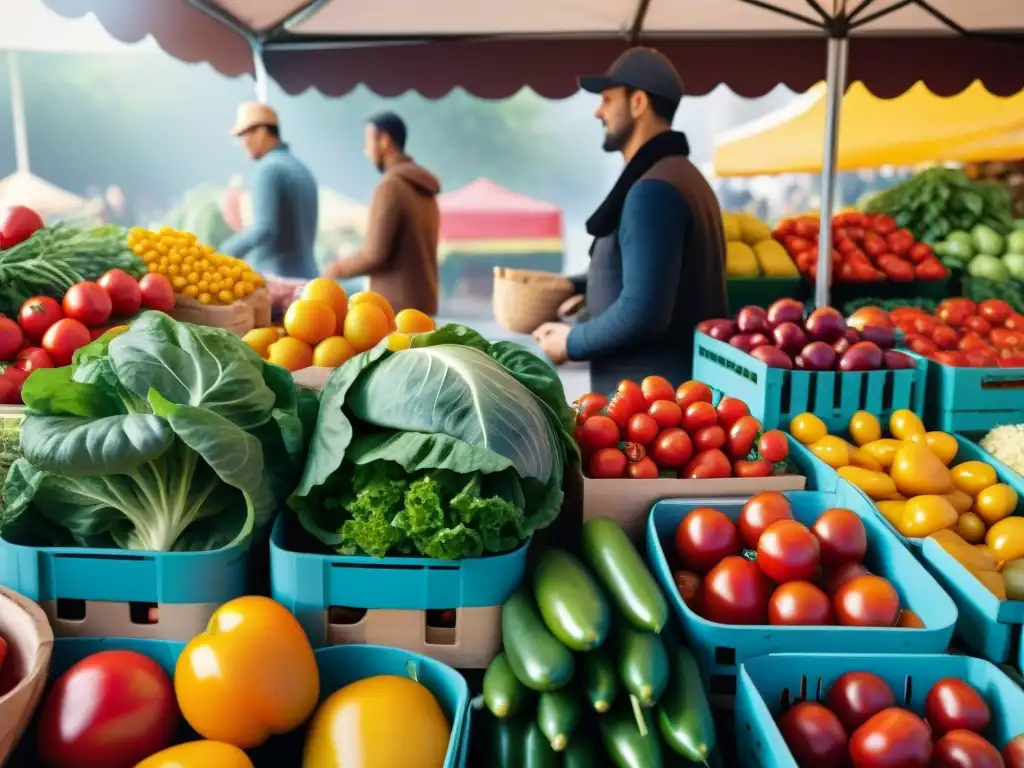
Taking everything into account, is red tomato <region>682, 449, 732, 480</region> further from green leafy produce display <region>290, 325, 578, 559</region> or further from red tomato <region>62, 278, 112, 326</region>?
red tomato <region>62, 278, 112, 326</region>

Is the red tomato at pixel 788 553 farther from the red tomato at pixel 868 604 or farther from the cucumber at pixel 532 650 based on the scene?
the cucumber at pixel 532 650

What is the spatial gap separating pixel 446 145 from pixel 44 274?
19.4 metres

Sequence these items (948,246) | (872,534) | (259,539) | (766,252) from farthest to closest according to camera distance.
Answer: (948,246) → (766,252) → (872,534) → (259,539)

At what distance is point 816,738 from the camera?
1.31 m

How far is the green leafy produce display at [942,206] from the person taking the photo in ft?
19.7

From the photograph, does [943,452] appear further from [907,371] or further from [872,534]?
[872,534]

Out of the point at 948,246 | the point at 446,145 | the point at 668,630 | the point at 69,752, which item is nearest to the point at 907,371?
the point at 668,630

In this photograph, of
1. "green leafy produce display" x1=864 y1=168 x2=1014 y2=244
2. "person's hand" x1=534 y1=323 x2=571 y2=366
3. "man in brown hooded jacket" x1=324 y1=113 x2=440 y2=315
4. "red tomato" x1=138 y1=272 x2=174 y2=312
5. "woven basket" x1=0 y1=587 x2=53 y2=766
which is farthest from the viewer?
"green leafy produce display" x1=864 y1=168 x2=1014 y2=244

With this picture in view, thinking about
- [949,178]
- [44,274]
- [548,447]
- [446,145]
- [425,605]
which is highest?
[446,145]

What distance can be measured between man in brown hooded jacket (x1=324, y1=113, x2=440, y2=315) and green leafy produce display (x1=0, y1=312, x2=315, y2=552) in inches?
130

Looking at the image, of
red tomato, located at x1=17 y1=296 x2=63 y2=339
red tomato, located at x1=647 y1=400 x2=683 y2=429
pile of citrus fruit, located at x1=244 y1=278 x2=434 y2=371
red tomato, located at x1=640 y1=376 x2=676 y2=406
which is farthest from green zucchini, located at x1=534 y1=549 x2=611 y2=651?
red tomato, located at x1=17 y1=296 x2=63 y2=339

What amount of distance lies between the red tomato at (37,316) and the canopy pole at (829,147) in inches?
147

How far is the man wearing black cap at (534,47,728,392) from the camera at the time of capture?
296cm

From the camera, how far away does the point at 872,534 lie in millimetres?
1809
